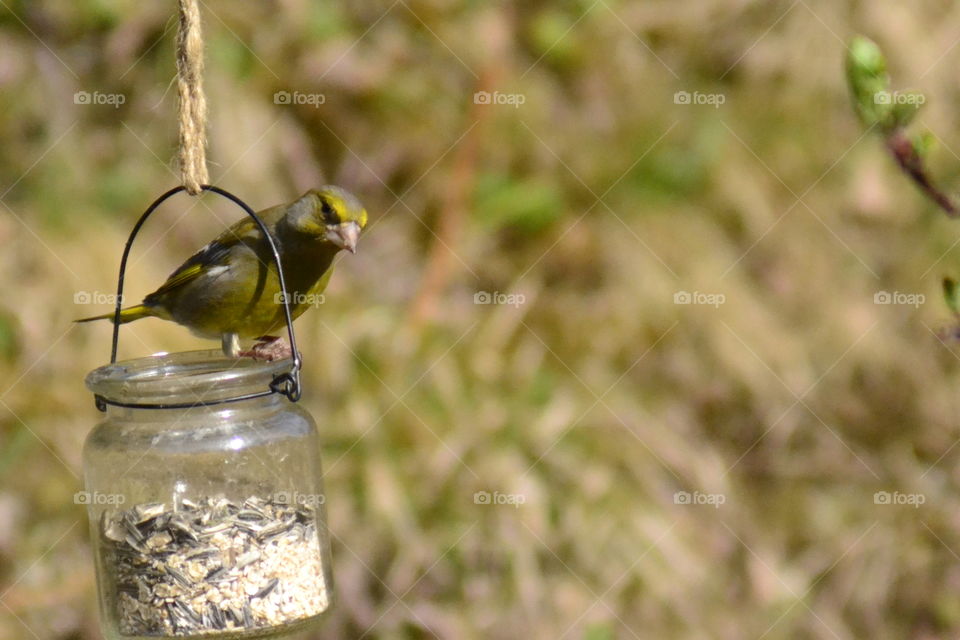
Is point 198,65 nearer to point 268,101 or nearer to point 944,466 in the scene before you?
point 268,101

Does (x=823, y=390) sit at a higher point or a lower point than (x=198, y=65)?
lower

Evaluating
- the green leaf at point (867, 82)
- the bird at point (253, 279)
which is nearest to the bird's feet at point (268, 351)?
the bird at point (253, 279)

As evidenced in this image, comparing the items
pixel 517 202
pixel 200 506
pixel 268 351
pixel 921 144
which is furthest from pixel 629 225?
pixel 921 144

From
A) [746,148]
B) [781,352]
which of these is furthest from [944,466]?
[746,148]

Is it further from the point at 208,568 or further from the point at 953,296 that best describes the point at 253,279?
the point at 953,296

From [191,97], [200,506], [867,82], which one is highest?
[191,97]

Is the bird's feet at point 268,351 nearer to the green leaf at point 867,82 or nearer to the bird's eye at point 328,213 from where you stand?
the bird's eye at point 328,213

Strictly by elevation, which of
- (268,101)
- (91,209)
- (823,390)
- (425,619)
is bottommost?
(425,619)
